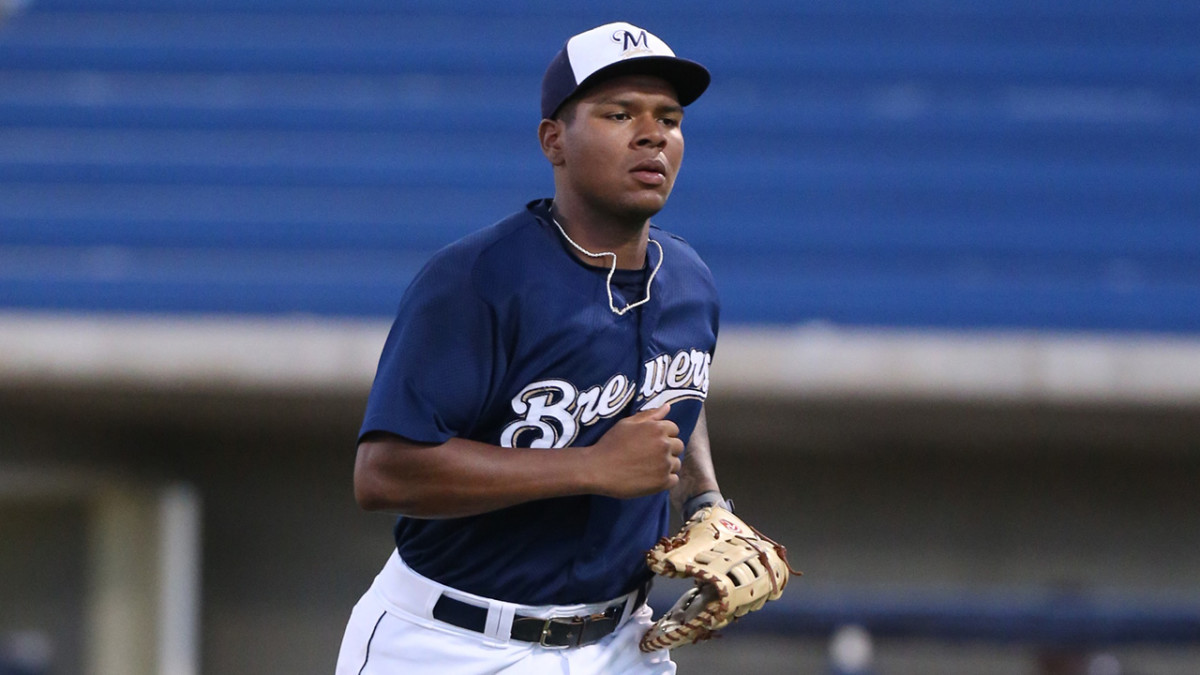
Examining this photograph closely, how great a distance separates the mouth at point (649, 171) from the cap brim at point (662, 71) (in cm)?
14

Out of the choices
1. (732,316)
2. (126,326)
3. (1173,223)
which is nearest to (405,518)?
(126,326)

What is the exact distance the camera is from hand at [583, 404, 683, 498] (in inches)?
76.7

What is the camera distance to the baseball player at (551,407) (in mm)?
1961

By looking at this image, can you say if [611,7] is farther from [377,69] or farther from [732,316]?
[732,316]

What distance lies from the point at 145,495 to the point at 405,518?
4.86 metres

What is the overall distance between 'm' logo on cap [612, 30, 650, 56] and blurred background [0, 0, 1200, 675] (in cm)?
354

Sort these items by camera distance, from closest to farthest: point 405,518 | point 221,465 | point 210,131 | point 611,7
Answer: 1. point 405,518
2. point 221,465
3. point 210,131
4. point 611,7

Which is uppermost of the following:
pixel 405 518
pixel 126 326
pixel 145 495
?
pixel 126 326

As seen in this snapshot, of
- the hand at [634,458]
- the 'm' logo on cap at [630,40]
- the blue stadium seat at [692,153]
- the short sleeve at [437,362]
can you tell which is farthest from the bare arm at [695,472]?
the blue stadium seat at [692,153]

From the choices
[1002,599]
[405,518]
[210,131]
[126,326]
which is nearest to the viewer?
[405,518]

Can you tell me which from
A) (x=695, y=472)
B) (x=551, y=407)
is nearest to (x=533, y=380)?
(x=551, y=407)

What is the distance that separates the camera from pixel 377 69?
8234mm

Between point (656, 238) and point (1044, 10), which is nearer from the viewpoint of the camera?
point (656, 238)

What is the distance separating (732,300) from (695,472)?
451 cm
